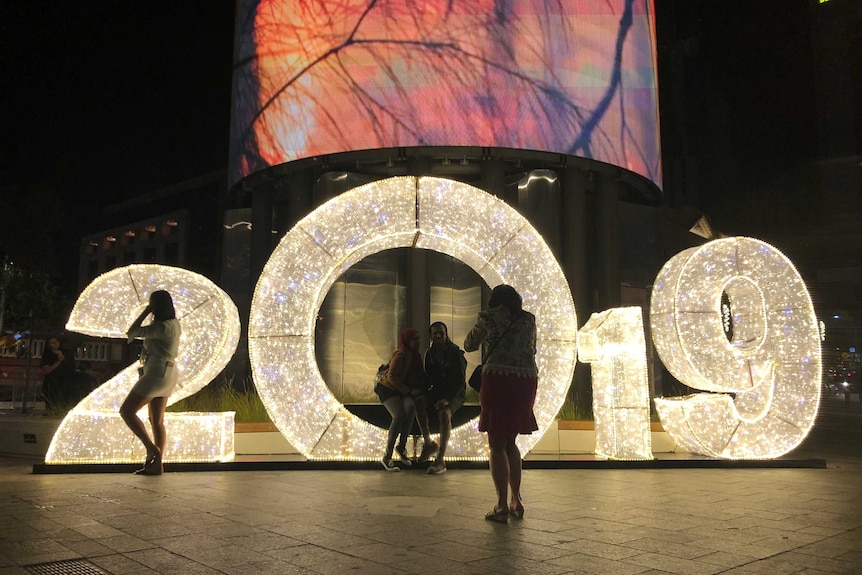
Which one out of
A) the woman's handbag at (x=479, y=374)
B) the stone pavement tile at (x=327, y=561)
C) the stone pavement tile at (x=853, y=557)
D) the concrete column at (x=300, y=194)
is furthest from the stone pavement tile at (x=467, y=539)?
the concrete column at (x=300, y=194)

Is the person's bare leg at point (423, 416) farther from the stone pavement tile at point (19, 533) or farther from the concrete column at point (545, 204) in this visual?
the concrete column at point (545, 204)

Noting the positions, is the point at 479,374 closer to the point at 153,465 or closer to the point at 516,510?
the point at 516,510

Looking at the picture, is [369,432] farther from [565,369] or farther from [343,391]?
[343,391]

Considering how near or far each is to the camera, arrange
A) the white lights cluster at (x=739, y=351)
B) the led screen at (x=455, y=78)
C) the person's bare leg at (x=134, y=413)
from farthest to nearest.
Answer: the led screen at (x=455, y=78), the white lights cluster at (x=739, y=351), the person's bare leg at (x=134, y=413)

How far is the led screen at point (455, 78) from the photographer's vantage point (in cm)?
1425

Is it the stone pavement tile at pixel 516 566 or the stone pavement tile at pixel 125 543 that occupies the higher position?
the stone pavement tile at pixel 125 543

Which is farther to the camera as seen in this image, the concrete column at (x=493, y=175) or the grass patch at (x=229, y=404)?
the concrete column at (x=493, y=175)

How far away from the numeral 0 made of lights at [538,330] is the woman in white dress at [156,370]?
692 millimetres

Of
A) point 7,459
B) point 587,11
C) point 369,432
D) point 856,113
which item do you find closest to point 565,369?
point 369,432

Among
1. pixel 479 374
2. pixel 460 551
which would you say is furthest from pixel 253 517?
pixel 479 374

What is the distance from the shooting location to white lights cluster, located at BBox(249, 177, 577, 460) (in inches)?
307

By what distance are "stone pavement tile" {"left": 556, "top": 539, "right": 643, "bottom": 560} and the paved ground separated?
0.01 metres

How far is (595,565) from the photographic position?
3.83 meters

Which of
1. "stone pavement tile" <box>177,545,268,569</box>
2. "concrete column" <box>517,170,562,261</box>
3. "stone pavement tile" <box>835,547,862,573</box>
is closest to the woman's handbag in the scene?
"stone pavement tile" <box>177,545,268,569</box>
